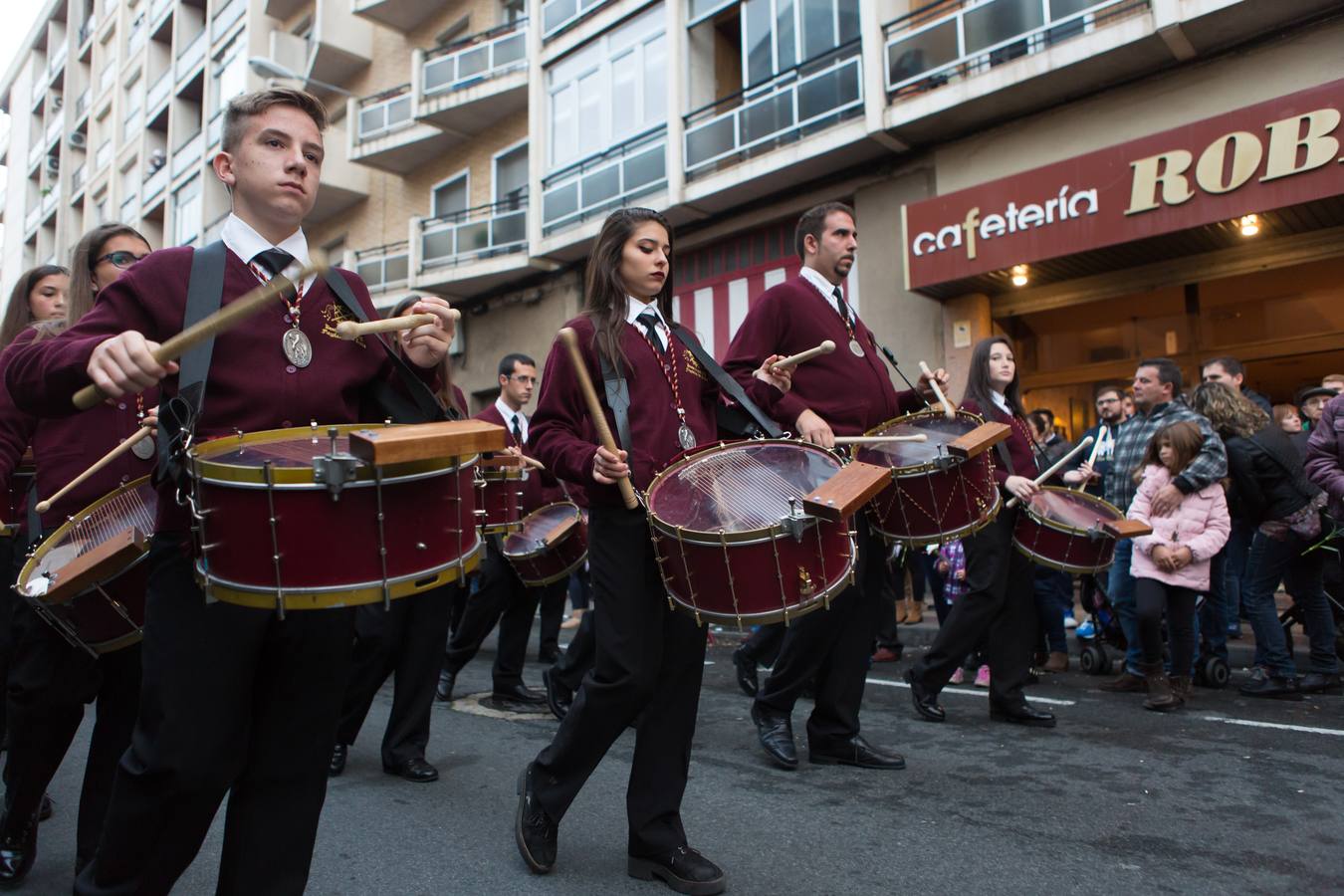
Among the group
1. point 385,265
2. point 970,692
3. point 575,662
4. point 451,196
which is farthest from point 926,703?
point 385,265

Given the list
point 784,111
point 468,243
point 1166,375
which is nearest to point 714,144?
point 784,111

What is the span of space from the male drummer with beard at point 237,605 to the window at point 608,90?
14.7m

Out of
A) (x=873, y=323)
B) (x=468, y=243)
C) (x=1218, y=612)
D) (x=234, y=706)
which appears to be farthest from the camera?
(x=468, y=243)

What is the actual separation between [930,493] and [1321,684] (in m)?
3.94

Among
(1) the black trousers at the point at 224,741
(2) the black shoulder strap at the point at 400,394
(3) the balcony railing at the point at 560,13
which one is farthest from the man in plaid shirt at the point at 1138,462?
(3) the balcony railing at the point at 560,13

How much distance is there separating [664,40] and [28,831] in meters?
15.4

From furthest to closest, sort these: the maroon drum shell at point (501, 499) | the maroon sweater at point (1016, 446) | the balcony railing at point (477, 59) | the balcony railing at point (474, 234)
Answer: the balcony railing at point (477, 59) → the balcony railing at point (474, 234) → the maroon drum shell at point (501, 499) → the maroon sweater at point (1016, 446)

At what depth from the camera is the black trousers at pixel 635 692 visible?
3227 millimetres

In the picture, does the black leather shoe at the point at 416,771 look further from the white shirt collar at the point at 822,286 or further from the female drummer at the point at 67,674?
the white shirt collar at the point at 822,286

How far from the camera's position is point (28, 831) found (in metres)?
3.38

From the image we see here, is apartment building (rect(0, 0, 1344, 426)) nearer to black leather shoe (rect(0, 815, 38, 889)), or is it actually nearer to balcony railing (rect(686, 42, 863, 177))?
balcony railing (rect(686, 42, 863, 177))

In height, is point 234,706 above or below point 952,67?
below

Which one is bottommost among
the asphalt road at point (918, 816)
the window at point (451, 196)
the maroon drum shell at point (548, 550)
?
the asphalt road at point (918, 816)

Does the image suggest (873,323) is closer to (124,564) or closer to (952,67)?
(952,67)
